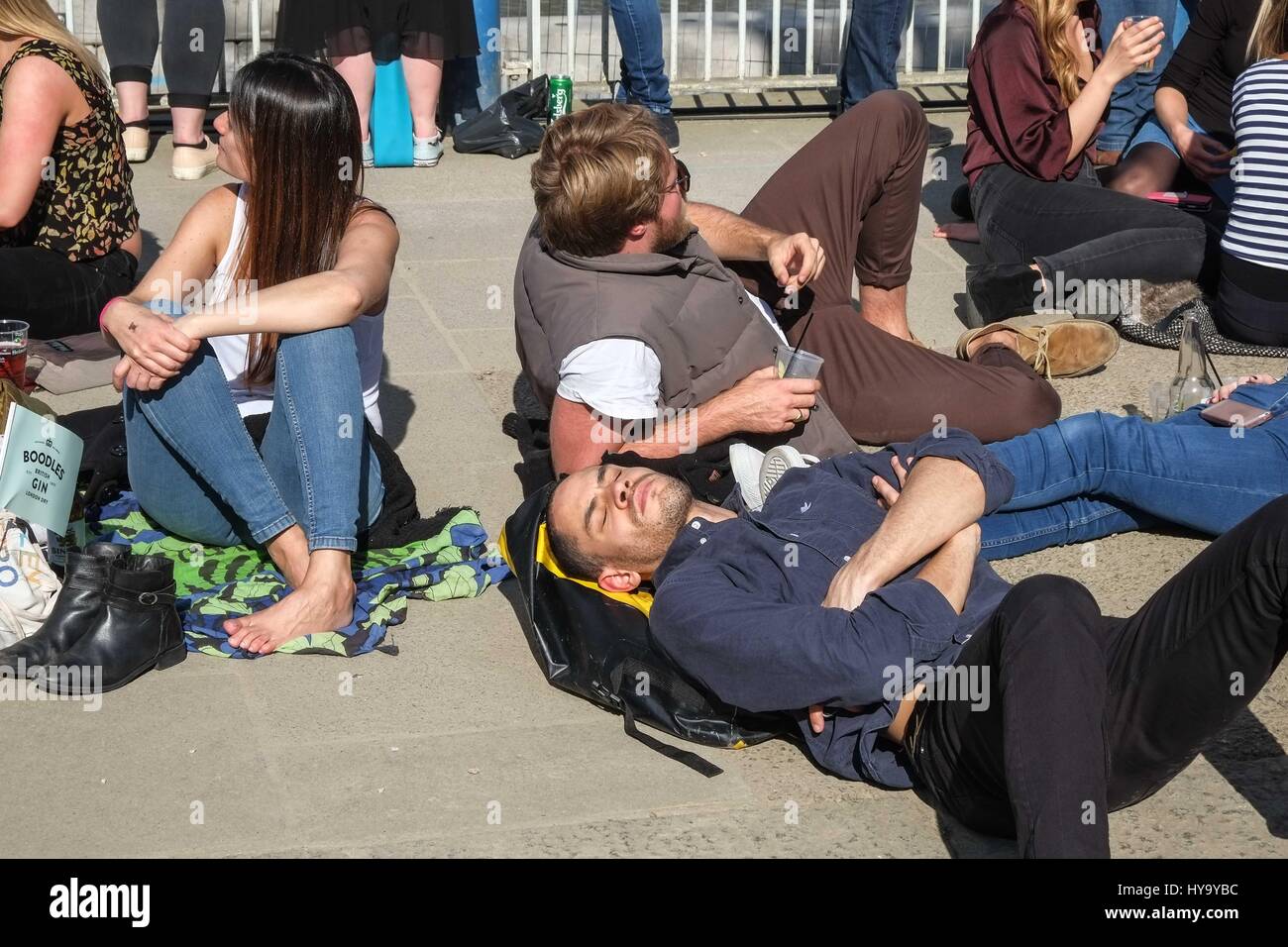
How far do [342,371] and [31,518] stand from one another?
2.55ft

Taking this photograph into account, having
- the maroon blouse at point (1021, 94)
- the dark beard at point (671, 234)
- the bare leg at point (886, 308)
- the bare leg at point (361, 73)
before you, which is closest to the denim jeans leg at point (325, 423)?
the dark beard at point (671, 234)

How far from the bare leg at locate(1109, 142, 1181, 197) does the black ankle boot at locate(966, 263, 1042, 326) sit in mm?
1128

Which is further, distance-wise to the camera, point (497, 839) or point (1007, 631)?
point (497, 839)

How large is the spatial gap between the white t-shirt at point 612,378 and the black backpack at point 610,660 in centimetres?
25

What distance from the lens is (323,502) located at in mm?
3496

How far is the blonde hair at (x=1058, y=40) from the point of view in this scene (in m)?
5.52

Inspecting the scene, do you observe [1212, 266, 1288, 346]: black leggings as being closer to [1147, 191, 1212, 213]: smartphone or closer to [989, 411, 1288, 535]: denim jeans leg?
[1147, 191, 1212, 213]: smartphone

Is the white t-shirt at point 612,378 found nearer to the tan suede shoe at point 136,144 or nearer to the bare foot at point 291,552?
the bare foot at point 291,552

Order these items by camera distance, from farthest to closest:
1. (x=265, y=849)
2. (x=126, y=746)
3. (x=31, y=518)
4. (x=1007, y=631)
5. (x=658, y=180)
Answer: (x=658, y=180) < (x=31, y=518) < (x=126, y=746) < (x=265, y=849) < (x=1007, y=631)

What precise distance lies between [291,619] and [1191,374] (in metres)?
2.80

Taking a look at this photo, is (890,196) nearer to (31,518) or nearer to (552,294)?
(552,294)
